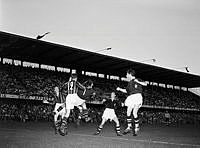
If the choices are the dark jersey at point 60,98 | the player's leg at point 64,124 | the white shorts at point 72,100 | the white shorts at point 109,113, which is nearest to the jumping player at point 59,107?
the dark jersey at point 60,98

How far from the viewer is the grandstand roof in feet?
32.1

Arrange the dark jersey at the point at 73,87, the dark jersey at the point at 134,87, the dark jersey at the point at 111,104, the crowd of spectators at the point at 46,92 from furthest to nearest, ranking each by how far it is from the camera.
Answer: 1. the crowd of spectators at the point at 46,92
2. the dark jersey at the point at 111,104
3. the dark jersey at the point at 73,87
4. the dark jersey at the point at 134,87

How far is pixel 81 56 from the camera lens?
431 inches

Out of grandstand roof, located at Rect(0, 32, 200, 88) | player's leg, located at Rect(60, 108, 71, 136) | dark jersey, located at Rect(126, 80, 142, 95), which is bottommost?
player's leg, located at Rect(60, 108, 71, 136)

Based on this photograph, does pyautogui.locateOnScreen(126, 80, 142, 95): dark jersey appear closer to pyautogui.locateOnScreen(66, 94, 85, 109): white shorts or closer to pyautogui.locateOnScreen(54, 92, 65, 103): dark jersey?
pyautogui.locateOnScreen(66, 94, 85, 109): white shorts

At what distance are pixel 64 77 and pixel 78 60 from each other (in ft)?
6.27

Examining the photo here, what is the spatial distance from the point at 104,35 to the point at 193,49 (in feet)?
7.33

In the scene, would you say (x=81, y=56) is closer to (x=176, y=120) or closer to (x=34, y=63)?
(x=34, y=63)

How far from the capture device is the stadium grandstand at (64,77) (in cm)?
950

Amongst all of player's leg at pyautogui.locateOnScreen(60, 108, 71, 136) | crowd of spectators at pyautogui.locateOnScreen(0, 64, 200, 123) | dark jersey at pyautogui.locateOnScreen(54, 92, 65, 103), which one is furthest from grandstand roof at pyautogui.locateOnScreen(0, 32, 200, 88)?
player's leg at pyautogui.locateOnScreen(60, 108, 71, 136)

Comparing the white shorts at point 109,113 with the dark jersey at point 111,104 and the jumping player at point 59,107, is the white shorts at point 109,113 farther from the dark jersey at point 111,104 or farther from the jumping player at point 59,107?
the jumping player at point 59,107

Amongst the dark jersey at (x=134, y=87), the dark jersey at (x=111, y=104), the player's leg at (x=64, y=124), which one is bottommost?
the player's leg at (x=64, y=124)

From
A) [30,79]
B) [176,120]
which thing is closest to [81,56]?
[30,79]

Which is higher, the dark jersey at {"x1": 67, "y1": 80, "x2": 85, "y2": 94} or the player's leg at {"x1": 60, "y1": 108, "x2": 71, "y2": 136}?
the dark jersey at {"x1": 67, "y1": 80, "x2": 85, "y2": 94}
